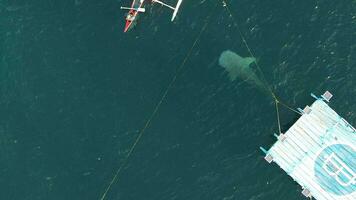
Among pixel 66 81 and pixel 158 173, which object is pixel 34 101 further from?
pixel 158 173

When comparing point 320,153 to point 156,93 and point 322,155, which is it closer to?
point 322,155

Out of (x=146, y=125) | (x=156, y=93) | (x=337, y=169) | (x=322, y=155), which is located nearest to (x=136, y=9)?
(x=156, y=93)

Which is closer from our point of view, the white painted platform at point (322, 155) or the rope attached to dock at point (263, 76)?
the white painted platform at point (322, 155)

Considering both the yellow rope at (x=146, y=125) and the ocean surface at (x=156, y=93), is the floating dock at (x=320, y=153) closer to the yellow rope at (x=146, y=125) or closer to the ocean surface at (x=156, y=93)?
the ocean surface at (x=156, y=93)

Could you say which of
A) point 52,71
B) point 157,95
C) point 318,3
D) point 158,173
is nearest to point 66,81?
point 52,71

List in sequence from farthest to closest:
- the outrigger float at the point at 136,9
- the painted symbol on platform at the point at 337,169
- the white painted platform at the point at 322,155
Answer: the outrigger float at the point at 136,9
the white painted platform at the point at 322,155
the painted symbol on platform at the point at 337,169

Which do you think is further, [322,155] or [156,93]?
[156,93]

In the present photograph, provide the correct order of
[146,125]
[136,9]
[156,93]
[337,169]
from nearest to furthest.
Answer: [337,169]
[136,9]
[146,125]
[156,93]

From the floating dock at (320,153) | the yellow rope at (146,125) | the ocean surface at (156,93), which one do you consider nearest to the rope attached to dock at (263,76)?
the ocean surface at (156,93)
